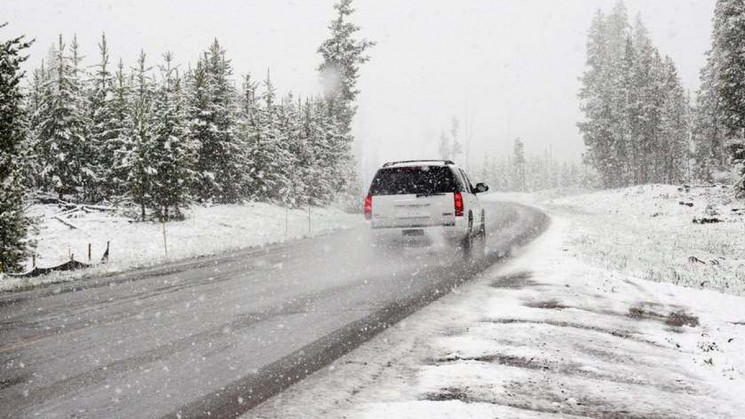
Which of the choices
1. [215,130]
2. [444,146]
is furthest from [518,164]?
[215,130]

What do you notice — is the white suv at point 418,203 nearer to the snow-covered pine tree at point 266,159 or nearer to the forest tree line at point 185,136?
the forest tree line at point 185,136

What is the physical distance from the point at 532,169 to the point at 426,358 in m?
151

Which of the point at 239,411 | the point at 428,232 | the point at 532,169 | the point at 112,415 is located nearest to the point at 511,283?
the point at 428,232

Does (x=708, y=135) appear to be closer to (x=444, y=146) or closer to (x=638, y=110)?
(x=638, y=110)

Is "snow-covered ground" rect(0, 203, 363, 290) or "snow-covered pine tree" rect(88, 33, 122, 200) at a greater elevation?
"snow-covered pine tree" rect(88, 33, 122, 200)

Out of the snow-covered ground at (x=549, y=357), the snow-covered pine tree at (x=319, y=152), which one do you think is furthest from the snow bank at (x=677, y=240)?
the snow-covered pine tree at (x=319, y=152)

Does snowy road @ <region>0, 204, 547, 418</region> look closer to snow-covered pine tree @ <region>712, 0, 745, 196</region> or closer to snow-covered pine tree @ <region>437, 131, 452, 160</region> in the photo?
snow-covered pine tree @ <region>712, 0, 745, 196</region>

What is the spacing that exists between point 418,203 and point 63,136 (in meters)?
24.7

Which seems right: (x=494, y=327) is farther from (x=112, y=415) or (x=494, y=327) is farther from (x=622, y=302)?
(x=112, y=415)

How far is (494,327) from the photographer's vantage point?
6.23 m

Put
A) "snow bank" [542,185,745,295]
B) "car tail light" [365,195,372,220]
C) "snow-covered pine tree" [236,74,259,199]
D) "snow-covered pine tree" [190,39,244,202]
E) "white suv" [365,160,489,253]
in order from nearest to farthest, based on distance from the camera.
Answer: "snow bank" [542,185,745,295]
"white suv" [365,160,489,253]
"car tail light" [365,195,372,220]
"snow-covered pine tree" [190,39,244,202]
"snow-covered pine tree" [236,74,259,199]

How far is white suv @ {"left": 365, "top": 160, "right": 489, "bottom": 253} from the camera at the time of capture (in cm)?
1273

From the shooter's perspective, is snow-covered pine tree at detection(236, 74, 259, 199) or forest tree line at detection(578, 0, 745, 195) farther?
forest tree line at detection(578, 0, 745, 195)

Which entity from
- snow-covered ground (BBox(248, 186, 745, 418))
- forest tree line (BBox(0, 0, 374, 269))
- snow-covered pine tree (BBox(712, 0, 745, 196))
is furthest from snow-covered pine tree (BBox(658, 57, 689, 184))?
snow-covered ground (BBox(248, 186, 745, 418))
